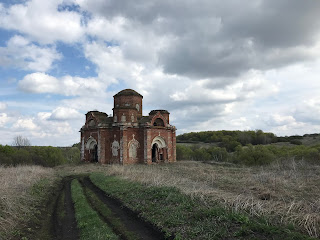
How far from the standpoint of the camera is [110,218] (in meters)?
8.87

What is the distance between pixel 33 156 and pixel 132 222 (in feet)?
111

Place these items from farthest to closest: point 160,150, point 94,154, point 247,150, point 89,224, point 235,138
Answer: point 235,138 < point 247,150 < point 94,154 < point 160,150 < point 89,224

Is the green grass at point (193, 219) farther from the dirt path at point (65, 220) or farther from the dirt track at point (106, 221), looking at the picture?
the dirt path at point (65, 220)

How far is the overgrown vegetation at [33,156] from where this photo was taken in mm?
A: 31375

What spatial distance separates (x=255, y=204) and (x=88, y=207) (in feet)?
22.5

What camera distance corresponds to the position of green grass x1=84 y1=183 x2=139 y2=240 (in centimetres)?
730

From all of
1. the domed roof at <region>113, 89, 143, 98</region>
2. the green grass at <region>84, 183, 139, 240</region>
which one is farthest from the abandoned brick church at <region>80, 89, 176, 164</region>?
the green grass at <region>84, 183, 139, 240</region>

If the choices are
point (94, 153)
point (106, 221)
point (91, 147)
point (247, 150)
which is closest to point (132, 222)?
point (106, 221)

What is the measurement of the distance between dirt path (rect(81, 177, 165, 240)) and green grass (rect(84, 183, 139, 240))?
144 mm

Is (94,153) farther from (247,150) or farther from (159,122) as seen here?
(247,150)

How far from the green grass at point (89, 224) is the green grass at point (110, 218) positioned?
9.7 inches

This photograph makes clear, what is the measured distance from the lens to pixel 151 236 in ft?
23.2

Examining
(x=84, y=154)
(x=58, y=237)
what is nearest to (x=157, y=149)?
(x=84, y=154)

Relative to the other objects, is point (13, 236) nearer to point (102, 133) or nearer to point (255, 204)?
point (255, 204)
